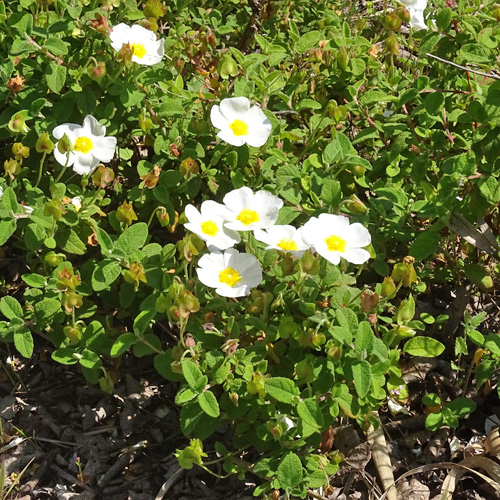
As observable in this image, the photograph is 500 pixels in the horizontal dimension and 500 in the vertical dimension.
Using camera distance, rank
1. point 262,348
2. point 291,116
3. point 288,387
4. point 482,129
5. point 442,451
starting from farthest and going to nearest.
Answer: point 291,116 → point 442,451 → point 482,129 → point 262,348 → point 288,387

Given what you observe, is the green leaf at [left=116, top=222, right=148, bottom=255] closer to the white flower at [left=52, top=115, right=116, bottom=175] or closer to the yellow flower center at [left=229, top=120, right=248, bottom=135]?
the white flower at [left=52, top=115, right=116, bottom=175]

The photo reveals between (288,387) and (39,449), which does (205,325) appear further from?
(39,449)

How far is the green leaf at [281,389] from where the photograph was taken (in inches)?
73.7

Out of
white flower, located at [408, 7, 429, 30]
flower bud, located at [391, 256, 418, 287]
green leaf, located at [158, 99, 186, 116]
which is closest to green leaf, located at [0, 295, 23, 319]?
green leaf, located at [158, 99, 186, 116]

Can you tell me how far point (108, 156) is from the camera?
2.30 metres

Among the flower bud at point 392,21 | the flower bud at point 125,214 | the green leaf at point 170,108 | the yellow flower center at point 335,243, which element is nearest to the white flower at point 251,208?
the yellow flower center at point 335,243

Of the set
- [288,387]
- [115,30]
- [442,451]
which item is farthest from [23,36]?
[442,451]

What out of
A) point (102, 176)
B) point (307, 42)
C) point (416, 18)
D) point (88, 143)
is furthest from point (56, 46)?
point (416, 18)

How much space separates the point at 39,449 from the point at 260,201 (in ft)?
3.58

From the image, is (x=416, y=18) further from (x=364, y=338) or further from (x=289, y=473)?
(x=289, y=473)

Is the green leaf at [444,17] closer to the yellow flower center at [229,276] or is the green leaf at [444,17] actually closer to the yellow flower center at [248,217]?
the yellow flower center at [248,217]

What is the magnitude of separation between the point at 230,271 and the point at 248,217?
191mm

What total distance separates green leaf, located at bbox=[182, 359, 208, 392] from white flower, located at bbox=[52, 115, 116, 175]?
2.59 feet

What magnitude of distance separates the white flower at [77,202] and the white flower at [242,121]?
502 millimetres
